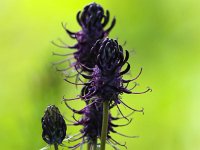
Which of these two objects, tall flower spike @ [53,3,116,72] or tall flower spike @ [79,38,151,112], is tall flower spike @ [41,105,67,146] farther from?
tall flower spike @ [53,3,116,72]

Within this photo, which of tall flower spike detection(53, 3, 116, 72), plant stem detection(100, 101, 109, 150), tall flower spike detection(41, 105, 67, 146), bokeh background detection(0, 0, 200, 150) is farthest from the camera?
bokeh background detection(0, 0, 200, 150)

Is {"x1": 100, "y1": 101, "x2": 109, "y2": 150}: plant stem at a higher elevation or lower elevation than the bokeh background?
lower

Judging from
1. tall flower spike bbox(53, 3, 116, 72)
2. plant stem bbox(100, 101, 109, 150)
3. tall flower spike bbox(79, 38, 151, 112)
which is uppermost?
tall flower spike bbox(53, 3, 116, 72)

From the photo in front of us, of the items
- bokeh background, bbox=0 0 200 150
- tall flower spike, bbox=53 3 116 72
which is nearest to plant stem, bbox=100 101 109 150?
tall flower spike, bbox=53 3 116 72
